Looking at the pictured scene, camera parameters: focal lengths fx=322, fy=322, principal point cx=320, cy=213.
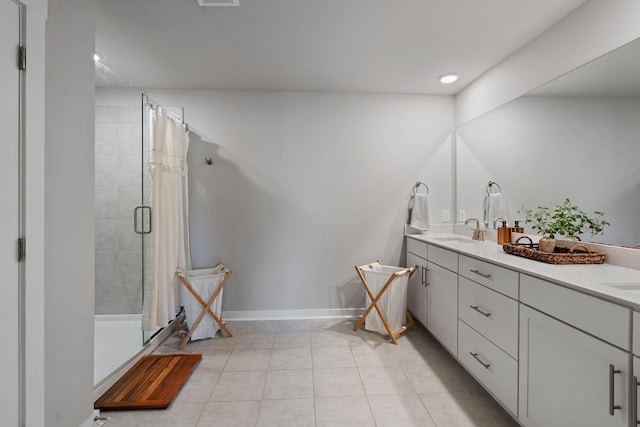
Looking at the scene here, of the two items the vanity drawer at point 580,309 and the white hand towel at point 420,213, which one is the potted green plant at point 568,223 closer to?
the vanity drawer at point 580,309

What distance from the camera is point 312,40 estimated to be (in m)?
2.29

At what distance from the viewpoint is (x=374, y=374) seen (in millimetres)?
2209

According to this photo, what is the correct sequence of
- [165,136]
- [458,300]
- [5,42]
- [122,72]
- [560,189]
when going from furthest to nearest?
[122,72] → [165,136] → [458,300] → [560,189] → [5,42]

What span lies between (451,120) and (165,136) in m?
2.77

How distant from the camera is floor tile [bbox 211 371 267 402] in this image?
1.97 meters

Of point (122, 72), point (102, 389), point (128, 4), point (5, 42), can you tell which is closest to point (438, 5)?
point (128, 4)

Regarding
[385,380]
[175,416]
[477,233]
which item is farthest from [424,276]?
[175,416]

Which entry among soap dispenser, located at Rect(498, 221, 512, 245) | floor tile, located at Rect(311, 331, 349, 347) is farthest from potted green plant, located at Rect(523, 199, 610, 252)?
floor tile, located at Rect(311, 331, 349, 347)

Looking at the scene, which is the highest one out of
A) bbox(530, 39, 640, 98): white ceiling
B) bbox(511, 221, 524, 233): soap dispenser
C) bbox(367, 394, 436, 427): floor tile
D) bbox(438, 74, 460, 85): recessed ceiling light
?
bbox(438, 74, 460, 85): recessed ceiling light

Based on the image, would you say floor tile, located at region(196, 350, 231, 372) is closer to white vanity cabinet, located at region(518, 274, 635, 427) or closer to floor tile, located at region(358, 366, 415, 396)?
floor tile, located at region(358, 366, 415, 396)

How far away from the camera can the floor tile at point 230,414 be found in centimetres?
173

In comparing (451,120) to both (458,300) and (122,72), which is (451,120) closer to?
(458,300)

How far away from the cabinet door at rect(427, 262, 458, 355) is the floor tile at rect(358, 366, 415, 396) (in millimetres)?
417

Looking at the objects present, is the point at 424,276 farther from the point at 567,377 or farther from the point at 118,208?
the point at 118,208
